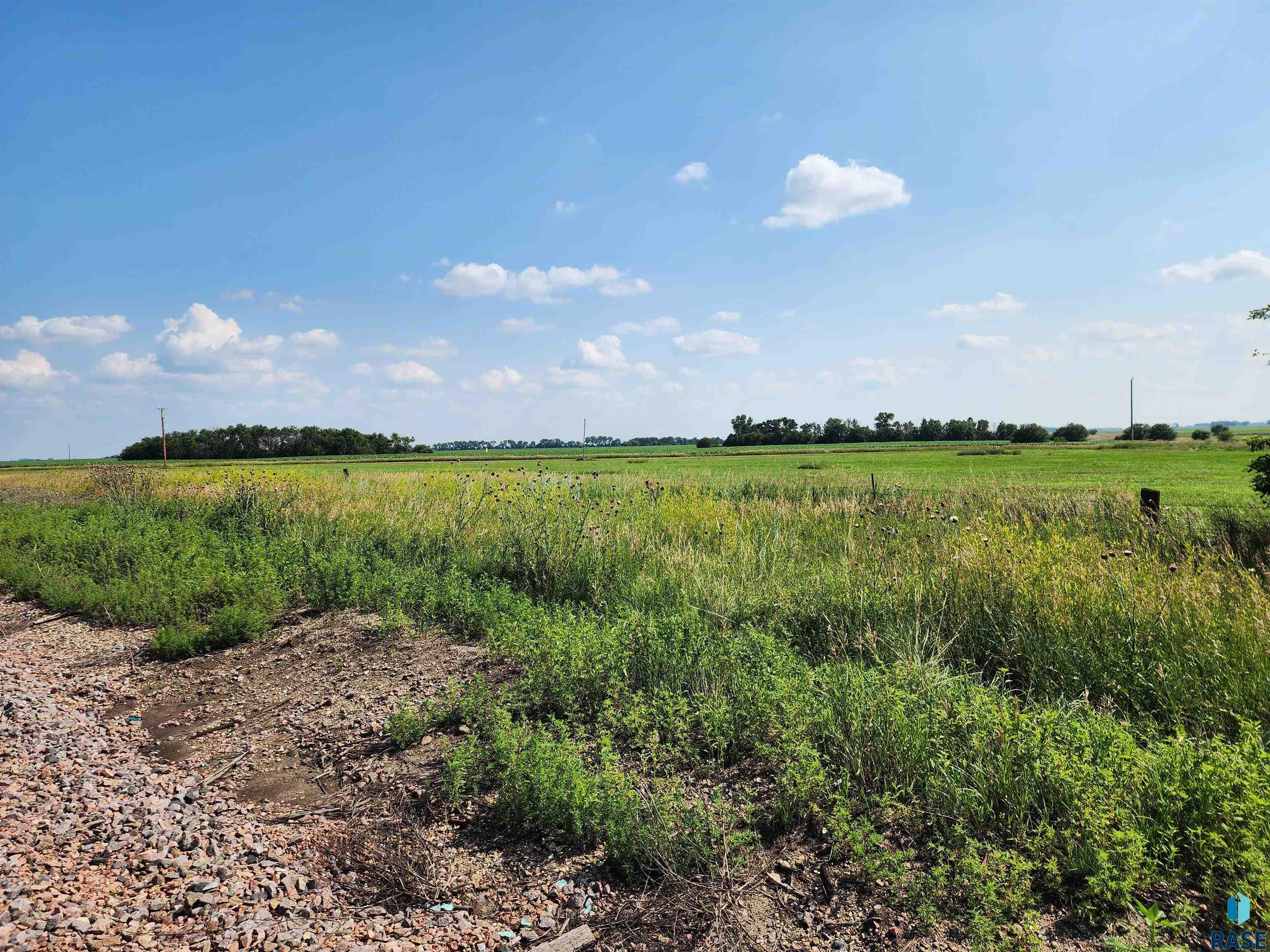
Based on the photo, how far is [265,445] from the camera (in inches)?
3632

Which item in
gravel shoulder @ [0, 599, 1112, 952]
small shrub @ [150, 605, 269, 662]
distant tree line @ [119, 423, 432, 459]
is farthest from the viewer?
distant tree line @ [119, 423, 432, 459]

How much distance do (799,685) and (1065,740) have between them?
5.30 ft

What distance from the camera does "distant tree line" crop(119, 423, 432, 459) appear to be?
269 feet

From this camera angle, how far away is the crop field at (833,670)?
3.13m

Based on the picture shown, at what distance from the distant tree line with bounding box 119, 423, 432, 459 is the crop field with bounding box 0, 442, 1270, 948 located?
79.7 m

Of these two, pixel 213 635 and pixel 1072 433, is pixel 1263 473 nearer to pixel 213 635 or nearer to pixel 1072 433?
pixel 213 635

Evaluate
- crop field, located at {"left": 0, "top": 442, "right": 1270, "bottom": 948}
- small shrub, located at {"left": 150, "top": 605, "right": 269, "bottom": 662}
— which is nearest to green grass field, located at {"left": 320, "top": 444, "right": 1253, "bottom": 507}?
crop field, located at {"left": 0, "top": 442, "right": 1270, "bottom": 948}

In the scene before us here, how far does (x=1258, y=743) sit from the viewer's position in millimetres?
3383

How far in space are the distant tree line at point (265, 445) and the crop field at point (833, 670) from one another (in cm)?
7971

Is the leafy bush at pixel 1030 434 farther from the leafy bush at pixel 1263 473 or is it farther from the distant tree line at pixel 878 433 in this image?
the leafy bush at pixel 1263 473

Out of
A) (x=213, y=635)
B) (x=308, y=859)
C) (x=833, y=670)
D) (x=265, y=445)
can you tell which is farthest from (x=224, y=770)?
(x=265, y=445)

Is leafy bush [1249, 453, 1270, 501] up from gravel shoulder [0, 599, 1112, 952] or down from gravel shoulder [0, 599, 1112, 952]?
up

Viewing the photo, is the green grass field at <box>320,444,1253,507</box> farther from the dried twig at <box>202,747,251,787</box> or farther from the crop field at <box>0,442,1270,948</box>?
the dried twig at <box>202,747,251,787</box>

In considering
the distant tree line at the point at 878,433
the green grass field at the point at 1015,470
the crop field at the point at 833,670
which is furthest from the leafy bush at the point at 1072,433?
the crop field at the point at 833,670
